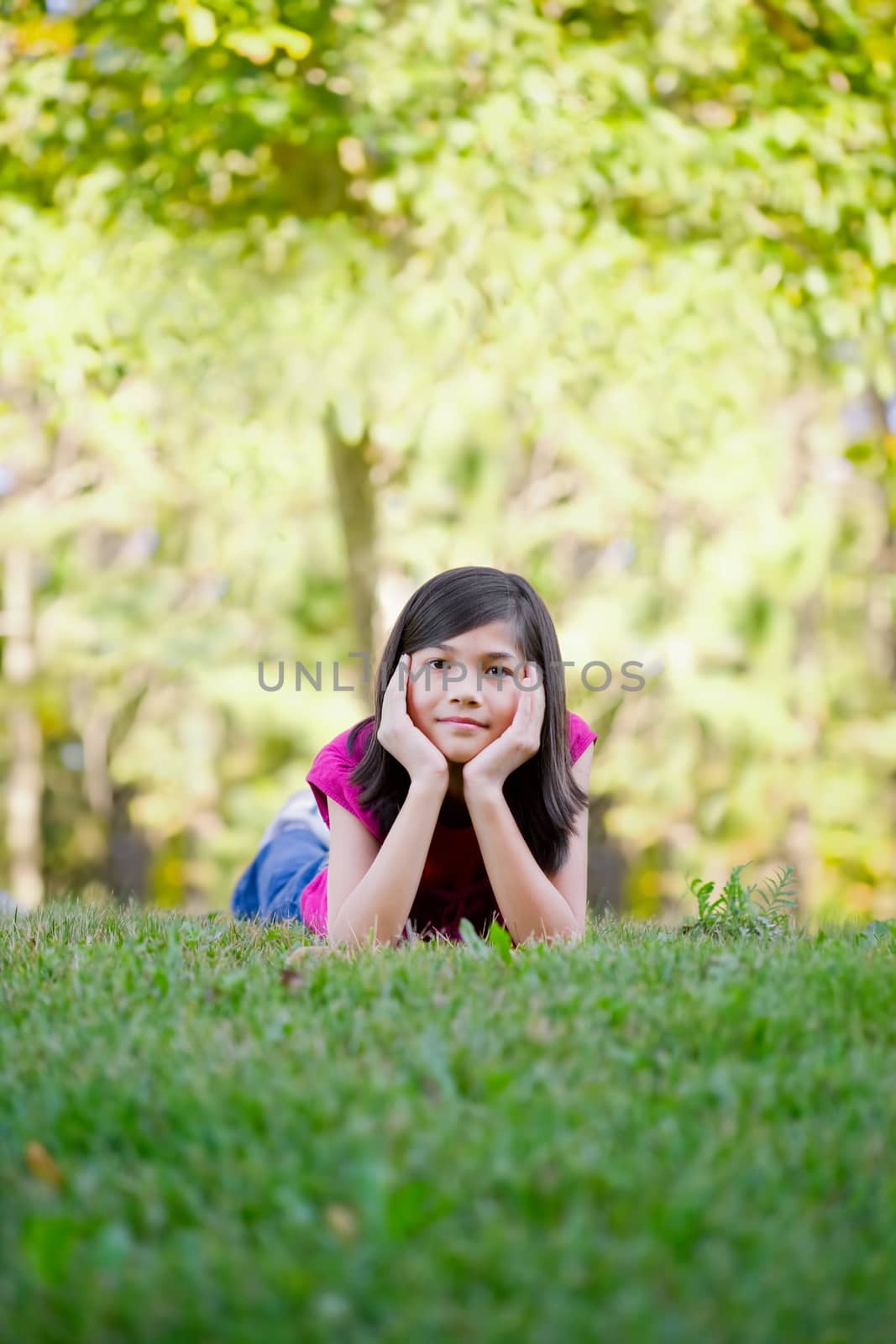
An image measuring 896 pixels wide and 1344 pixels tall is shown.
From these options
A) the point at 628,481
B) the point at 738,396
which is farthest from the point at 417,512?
the point at 738,396

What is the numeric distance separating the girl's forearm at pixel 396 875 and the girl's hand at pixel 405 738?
0.16 feet

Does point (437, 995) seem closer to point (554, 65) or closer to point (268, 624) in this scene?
point (554, 65)

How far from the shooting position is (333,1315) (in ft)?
4.03

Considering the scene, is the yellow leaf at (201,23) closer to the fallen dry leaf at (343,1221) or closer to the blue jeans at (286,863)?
the blue jeans at (286,863)

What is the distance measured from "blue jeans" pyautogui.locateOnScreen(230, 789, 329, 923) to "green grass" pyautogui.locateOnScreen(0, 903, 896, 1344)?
2.62m

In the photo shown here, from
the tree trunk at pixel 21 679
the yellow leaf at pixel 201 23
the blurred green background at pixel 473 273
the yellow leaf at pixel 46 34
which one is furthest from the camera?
the tree trunk at pixel 21 679

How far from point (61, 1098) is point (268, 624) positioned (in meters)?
12.0

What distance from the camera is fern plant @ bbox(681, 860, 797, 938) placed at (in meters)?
3.23

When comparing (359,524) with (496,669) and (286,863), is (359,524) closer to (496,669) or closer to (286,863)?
(286,863)

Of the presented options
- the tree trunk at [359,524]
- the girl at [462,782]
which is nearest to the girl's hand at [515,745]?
the girl at [462,782]

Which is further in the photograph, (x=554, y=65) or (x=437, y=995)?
(x=554, y=65)

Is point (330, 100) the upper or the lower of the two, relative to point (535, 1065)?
upper

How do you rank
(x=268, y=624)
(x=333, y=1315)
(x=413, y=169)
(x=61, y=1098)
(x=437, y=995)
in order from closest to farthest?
1. (x=333, y=1315)
2. (x=61, y=1098)
3. (x=437, y=995)
4. (x=413, y=169)
5. (x=268, y=624)

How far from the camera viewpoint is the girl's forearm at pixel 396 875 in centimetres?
306
